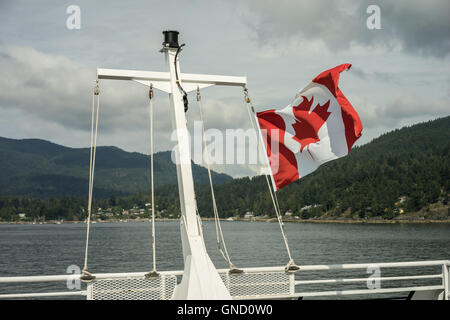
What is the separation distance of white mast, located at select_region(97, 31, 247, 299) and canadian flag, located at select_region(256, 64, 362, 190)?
1.78 meters

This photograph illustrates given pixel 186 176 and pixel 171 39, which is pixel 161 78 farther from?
pixel 186 176

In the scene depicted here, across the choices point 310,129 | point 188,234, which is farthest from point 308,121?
point 188,234

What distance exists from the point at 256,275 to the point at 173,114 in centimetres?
352

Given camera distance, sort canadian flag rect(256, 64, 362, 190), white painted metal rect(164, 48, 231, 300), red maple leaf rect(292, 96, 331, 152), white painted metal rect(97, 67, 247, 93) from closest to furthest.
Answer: white painted metal rect(164, 48, 231, 300) < white painted metal rect(97, 67, 247, 93) < canadian flag rect(256, 64, 362, 190) < red maple leaf rect(292, 96, 331, 152)

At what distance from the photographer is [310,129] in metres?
10.4

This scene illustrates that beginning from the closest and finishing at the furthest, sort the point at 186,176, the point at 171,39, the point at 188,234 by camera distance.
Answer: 1. the point at 188,234
2. the point at 186,176
3. the point at 171,39

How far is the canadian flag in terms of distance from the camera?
9.91 meters

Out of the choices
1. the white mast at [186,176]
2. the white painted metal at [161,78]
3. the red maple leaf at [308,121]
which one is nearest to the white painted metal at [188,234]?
the white mast at [186,176]

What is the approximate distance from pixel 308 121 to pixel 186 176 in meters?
3.88

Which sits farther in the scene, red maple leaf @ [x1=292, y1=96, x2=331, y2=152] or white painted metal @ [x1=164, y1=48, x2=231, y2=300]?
red maple leaf @ [x1=292, y1=96, x2=331, y2=152]

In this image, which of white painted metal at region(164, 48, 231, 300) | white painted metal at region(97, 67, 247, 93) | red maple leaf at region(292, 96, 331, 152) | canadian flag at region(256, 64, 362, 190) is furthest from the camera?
red maple leaf at region(292, 96, 331, 152)

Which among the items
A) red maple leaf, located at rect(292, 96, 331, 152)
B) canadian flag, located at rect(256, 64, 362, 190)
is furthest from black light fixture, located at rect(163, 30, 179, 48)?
red maple leaf, located at rect(292, 96, 331, 152)

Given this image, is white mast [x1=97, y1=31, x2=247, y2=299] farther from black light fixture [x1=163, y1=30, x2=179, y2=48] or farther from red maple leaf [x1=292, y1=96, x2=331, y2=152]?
red maple leaf [x1=292, y1=96, x2=331, y2=152]
